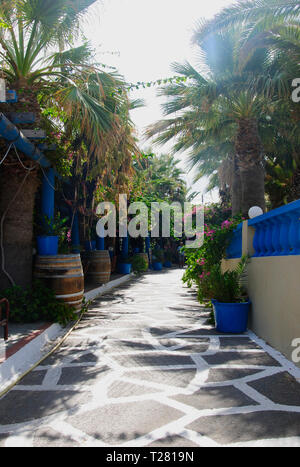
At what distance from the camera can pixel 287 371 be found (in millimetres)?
3602

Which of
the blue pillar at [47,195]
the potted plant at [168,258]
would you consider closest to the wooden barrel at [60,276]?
the blue pillar at [47,195]

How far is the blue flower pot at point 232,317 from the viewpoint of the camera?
Result: 5363mm

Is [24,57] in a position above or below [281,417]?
above

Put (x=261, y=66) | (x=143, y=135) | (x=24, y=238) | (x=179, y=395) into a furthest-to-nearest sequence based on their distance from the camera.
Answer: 1. (x=143, y=135)
2. (x=261, y=66)
3. (x=24, y=238)
4. (x=179, y=395)

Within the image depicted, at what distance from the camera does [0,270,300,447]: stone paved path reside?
7.78ft

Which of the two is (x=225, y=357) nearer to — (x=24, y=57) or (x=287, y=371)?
(x=287, y=371)

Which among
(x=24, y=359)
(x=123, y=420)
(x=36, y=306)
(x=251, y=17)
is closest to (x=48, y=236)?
(x=36, y=306)

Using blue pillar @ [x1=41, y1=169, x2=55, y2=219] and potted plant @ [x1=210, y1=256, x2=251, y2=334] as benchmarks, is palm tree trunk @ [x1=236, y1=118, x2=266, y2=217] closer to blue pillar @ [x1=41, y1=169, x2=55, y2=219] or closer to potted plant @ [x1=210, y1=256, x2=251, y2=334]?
potted plant @ [x1=210, y1=256, x2=251, y2=334]

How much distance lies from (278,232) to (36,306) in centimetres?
370

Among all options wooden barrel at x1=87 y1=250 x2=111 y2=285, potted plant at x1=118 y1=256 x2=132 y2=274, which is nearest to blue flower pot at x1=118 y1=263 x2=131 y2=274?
potted plant at x1=118 y1=256 x2=132 y2=274

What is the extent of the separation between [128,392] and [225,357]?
58.3 inches

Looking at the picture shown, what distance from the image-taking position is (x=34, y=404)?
2910mm
